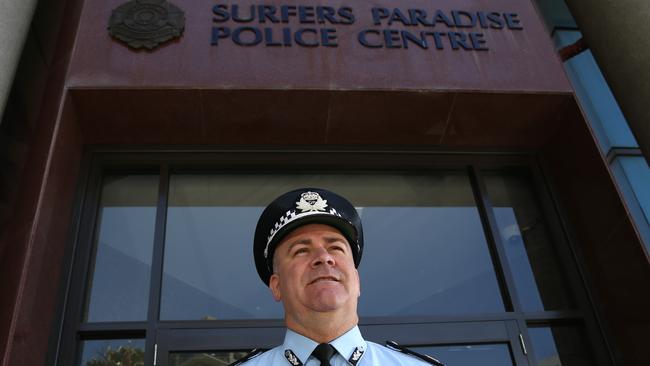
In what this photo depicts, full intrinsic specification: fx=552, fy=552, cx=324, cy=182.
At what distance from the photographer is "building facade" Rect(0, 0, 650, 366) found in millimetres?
3666

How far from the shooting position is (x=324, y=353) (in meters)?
2.14

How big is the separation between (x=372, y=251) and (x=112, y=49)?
2455 millimetres

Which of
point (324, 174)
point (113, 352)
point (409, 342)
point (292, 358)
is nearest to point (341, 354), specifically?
point (292, 358)

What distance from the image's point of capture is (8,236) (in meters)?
3.27

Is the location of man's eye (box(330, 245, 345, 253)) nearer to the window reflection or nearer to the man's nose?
the man's nose

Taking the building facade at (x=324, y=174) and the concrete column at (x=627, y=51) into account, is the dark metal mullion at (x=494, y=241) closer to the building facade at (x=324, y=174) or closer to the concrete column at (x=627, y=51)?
the building facade at (x=324, y=174)

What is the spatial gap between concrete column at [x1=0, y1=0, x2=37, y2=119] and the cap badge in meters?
2.09

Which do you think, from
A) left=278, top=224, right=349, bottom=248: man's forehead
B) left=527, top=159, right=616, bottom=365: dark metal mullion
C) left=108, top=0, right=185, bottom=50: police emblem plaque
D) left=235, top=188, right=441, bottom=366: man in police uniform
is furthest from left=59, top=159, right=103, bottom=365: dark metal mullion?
left=527, top=159, right=616, bottom=365: dark metal mullion

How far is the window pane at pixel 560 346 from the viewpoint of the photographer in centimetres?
376

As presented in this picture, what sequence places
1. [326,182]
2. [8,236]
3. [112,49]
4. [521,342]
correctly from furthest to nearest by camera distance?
[326,182]
[112,49]
[521,342]
[8,236]

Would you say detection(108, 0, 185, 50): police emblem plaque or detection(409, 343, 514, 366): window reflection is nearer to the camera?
detection(409, 343, 514, 366): window reflection

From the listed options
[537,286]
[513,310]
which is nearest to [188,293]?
[513,310]

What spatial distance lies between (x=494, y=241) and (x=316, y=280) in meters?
2.36

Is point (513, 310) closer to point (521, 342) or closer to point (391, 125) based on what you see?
point (521, 342)
